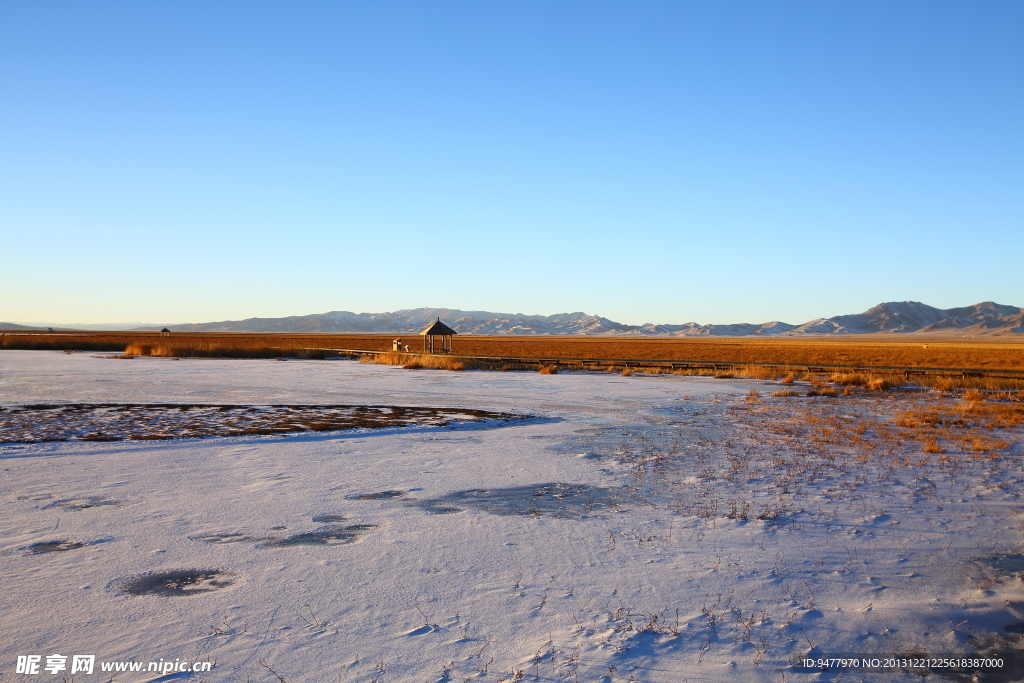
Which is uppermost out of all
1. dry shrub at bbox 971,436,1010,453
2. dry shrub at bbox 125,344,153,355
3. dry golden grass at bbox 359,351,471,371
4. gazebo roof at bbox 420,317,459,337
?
gazebo roof at bbox 420,317,459,337

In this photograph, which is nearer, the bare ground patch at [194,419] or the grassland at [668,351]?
the bare ground patch at [194,419]

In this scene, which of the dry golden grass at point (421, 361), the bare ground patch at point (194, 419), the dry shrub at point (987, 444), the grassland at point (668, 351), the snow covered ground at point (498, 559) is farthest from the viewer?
the grassland at point (668, 351)

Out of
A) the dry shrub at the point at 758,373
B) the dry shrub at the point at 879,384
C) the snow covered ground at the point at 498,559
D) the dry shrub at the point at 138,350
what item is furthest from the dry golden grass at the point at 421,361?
the snow covered ground at the point at 498,559

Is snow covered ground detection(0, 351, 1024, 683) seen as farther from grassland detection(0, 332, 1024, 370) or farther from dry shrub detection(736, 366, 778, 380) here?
grassland detection(0, 332, 1024, 370)

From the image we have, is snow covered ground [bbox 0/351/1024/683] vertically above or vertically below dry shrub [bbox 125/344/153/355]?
below

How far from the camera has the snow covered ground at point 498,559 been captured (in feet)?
12.7

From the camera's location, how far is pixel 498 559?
17.5 ft

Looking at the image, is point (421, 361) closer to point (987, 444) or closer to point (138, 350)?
point (138, 350)

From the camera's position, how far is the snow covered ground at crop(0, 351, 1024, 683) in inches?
152

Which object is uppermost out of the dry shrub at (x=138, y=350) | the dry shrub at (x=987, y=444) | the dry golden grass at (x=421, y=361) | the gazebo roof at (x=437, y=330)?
the gazebo roof at (x=437, y=330)

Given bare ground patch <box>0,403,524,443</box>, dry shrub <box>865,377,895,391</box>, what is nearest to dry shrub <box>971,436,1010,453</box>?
bare ground patch <box>0,403,524,443</box>

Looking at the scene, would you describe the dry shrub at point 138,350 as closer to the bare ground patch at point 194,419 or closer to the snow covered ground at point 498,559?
the bare ground patch at point 194,419

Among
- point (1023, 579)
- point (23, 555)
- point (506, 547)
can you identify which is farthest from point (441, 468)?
point (1023, 579)

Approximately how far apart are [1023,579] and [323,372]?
2704 centimetres
